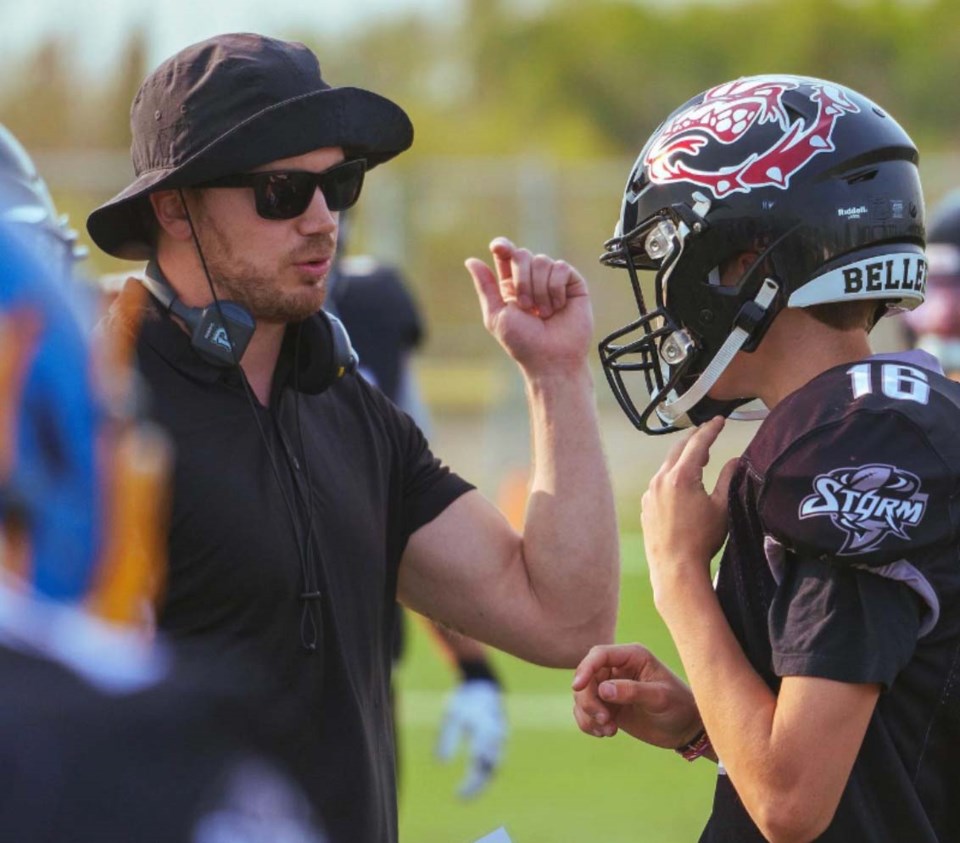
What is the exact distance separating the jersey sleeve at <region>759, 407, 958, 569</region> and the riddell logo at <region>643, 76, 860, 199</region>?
18.9 inches

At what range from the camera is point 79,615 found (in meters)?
1.20

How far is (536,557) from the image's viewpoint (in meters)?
3.46

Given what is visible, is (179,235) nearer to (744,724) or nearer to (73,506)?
(744,724)

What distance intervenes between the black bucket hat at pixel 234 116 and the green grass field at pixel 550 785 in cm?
364

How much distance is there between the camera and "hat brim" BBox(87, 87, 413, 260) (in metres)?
3.02

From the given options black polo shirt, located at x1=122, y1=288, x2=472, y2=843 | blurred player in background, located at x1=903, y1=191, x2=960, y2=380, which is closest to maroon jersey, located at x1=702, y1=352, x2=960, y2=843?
black polo shirt, located at x1=122, y1=288, x2=472, y2=843

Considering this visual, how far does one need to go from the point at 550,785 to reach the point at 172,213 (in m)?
4.39

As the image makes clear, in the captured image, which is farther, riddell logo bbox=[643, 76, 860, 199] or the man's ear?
the man's ear

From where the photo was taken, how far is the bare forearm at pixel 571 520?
11.3 feet

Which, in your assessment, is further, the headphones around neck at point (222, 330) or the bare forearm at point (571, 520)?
the bare forearm at point (571, 520)

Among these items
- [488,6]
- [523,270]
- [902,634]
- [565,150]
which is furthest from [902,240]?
[488,6]

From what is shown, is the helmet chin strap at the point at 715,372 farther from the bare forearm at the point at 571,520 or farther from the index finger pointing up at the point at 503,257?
the index finger pointing up at the point at 503,257

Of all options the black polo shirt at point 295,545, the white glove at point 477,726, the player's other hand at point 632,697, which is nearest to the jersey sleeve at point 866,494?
the player's other hand at point 632,697

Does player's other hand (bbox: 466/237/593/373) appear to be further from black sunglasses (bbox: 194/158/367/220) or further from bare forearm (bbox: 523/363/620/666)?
black sunglasses (bbox: 194/158/367/220)
